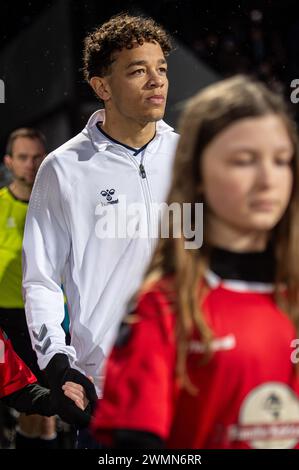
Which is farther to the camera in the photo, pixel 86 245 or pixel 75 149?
pixel 75 149

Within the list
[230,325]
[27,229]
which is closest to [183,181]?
[230,325]

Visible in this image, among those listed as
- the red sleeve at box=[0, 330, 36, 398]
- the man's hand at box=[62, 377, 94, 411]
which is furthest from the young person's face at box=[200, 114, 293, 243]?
the red sleeve at box=[0, 330, 36, 398]

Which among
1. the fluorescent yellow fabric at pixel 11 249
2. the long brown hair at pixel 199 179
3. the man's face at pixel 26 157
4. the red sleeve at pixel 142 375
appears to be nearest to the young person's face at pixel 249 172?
the long brown hair at pixel 199 179

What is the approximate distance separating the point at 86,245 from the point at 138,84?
45 centimetres

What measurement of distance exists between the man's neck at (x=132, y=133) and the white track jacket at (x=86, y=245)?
0.07 feet

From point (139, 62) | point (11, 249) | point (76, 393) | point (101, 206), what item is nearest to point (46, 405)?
point (76, 393)

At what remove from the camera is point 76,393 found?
8.81 feet

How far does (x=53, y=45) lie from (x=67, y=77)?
0.22m

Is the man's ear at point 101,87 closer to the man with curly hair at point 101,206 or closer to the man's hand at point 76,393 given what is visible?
the man with curly hair at point 101,206

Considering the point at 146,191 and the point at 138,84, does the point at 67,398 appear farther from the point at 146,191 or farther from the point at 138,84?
the point at 138,84

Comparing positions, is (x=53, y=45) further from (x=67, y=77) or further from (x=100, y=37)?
(x=100, y=37)

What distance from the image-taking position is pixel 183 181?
5.57ft

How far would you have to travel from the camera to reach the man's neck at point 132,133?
119 inches

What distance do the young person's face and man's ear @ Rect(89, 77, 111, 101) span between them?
1447 millimetres
